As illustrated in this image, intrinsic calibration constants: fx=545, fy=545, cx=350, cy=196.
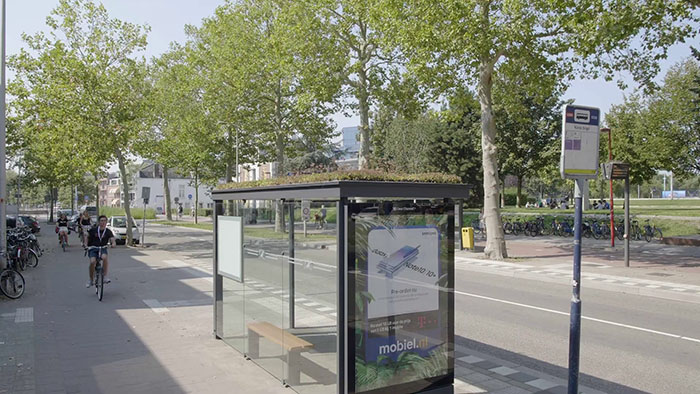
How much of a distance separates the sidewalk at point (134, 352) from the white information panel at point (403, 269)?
56.0 inches

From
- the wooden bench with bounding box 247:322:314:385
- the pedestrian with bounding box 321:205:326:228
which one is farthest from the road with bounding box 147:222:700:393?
the wooden bench with bounding box 247:322:314:385

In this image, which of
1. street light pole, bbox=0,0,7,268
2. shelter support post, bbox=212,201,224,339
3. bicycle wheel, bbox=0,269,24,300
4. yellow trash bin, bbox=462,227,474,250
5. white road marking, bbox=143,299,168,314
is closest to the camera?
shelter support post, bbox=212,201,224,339

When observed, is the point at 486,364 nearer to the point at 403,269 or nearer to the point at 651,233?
the point at 403,269

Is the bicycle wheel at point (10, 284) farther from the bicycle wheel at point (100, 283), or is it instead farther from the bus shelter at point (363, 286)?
the bus shelter at point (363, 286)

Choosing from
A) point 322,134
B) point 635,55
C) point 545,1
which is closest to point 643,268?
point 635,55

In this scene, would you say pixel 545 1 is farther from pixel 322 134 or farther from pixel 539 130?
pixel 539 130

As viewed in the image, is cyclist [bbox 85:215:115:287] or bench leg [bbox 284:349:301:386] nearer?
bench leg [bbox 284:349:301:386]

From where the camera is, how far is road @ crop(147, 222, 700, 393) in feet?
19.0

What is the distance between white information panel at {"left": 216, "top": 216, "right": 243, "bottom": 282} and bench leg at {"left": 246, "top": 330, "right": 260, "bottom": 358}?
0.64 metres

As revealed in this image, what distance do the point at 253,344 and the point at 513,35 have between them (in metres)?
12.3

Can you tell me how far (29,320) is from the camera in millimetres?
8805

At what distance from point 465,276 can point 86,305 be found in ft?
30.5

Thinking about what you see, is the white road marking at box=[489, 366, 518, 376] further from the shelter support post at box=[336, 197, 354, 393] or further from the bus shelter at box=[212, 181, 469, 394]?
the shelter support post at box=[336, 197, 354, 393]

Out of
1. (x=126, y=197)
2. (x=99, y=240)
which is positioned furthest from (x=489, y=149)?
(x=126, y=197)
